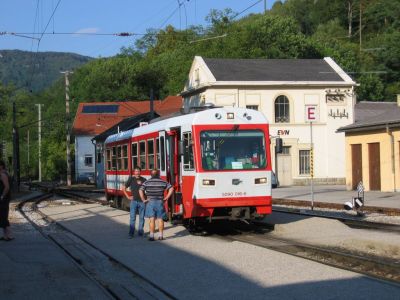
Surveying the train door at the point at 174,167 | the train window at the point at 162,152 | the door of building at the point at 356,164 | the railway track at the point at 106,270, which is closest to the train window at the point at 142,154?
the train window at the point at 162,152

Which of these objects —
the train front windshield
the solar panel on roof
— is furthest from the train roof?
the solar panel on roof

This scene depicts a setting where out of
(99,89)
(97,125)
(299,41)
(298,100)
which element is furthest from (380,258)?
(99,89)

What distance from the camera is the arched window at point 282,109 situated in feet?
179

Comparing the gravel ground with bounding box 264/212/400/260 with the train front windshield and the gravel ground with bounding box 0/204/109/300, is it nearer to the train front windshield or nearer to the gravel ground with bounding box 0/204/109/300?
the train front windshield

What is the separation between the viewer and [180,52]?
292ft

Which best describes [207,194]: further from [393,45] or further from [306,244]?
[393,45]

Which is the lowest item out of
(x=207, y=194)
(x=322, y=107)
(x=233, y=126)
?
(x=207, y=194)

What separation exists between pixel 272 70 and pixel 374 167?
21874 mm

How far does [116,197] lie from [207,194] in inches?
476

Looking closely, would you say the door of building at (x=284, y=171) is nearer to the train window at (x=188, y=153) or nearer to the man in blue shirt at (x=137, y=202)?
the man in blue shirt at (x=137, y=202)

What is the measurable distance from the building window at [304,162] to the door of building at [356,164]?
583 inches

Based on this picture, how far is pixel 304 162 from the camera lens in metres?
54.1

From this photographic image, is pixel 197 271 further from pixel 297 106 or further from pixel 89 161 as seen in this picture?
pixel 89 161

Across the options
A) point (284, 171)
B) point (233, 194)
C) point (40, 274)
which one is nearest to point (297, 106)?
point (284, 171)
